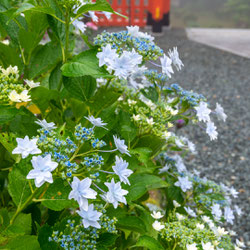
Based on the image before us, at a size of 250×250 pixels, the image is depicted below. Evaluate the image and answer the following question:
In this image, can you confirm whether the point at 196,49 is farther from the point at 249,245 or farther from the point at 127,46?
the point at 127,46

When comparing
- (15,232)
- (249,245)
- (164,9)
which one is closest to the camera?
(15,232)

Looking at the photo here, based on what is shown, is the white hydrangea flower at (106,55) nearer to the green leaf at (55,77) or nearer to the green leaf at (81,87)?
the green leaf at (81,87)

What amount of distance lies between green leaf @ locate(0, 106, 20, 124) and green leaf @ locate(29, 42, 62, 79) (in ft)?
0.71

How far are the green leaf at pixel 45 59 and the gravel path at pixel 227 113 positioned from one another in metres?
0.29

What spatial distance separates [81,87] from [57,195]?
0.30 metres

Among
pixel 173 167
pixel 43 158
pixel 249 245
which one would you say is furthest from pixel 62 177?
pixel 249 245

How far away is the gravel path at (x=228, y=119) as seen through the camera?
240 centimetres

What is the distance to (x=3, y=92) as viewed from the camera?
72 cm

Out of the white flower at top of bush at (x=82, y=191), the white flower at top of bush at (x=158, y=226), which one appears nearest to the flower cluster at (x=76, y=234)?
the white flower at top of bush at (x=82, y=191)

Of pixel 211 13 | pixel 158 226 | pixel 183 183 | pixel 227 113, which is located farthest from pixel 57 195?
pixel 211 13

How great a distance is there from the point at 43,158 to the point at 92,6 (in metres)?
0.33

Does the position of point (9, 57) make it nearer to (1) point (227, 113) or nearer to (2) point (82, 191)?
(2) point (82, 191)

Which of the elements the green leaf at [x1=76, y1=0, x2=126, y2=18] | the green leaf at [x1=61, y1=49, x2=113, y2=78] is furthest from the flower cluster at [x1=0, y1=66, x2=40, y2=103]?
the green leaf at [x1=76, y1=0, x2=126, y2=18]

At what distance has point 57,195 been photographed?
62 centimetres
